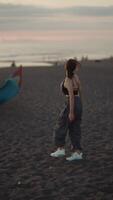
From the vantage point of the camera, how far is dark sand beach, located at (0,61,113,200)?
8.69 meters

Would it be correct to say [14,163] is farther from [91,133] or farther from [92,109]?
[92,109]

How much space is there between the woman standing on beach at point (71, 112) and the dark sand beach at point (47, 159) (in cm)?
24

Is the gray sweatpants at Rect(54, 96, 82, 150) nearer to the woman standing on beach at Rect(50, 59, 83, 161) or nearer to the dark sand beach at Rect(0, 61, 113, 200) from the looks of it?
the woman standing on beach at Rect(50, 59, 83, 161)

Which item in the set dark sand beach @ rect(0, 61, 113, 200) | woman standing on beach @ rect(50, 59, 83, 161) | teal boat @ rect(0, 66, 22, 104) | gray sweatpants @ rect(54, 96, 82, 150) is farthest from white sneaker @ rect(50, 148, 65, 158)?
teal boat @ rect(0, 66, 22, 104)

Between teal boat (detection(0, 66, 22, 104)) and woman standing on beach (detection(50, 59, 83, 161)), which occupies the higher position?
teal boat (detection(0, 66, 22, 104))

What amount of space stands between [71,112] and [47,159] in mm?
1115

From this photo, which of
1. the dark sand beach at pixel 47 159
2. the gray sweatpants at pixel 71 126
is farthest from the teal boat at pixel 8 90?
the gray sweatpants at pixel 71 126

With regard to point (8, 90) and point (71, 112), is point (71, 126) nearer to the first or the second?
point (71, 112)

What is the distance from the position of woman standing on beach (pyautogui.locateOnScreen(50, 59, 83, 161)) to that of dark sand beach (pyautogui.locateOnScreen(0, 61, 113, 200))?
24 cm

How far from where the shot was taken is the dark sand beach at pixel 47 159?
342 inches

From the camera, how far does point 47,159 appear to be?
1083 centimetres

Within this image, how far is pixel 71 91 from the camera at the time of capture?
10.2 meters

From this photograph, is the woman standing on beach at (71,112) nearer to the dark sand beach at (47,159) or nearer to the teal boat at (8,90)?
the dark sand beach at (47,159)

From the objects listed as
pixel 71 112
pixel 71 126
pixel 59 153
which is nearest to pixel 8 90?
pixel 59 153
